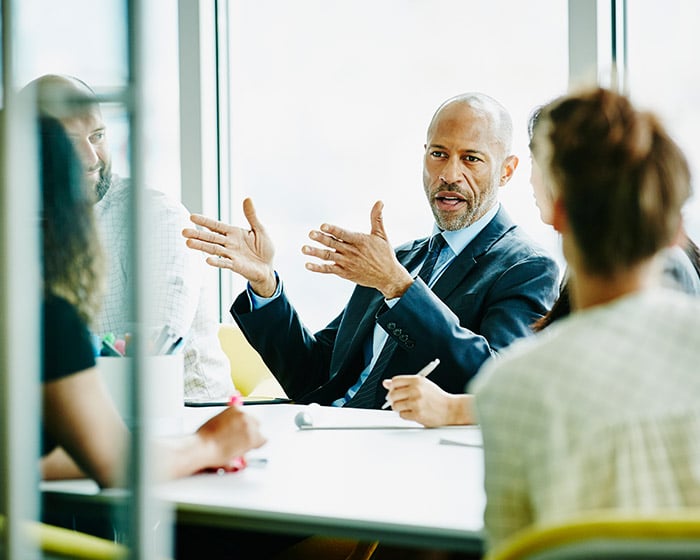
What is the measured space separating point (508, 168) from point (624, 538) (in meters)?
2.18

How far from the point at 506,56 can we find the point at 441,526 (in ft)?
9.60

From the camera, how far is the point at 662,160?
36.8 inches

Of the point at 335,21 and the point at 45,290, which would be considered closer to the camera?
the point at 45,290

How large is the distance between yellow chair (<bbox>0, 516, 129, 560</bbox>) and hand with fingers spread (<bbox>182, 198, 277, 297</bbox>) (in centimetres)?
118

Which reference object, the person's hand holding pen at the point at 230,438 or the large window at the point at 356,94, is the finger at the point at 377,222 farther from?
the large window at the point at 356,94

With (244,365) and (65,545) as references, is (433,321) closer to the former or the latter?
(65,545)

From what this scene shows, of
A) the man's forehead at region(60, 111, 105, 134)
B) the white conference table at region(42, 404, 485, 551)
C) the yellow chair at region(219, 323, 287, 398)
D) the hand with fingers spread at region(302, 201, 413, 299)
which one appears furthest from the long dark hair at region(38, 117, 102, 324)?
the yellow chair at region(219, 323, 287, 398)

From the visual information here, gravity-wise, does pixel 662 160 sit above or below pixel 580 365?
above

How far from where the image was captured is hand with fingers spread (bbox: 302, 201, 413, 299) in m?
2.08

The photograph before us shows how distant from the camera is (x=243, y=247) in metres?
2.27

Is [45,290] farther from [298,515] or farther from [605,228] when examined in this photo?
[605,228]

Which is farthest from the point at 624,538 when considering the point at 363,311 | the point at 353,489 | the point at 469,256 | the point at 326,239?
the point at 363,311

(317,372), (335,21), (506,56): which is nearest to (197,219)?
(317,372)

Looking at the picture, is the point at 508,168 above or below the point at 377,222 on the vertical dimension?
above
